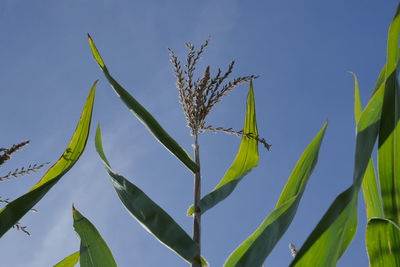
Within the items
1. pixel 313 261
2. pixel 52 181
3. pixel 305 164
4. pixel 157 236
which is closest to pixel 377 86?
pixel 305 164

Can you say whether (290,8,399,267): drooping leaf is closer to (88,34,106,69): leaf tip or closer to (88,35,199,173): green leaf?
(88,35,199,173): green leaf

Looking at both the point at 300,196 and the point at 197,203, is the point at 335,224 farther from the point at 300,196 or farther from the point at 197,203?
the point at 197,203

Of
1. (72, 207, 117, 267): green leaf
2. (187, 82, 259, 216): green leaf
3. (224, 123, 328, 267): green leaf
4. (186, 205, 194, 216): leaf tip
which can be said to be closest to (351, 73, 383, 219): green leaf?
(224, 123, 328, 267): green leaf

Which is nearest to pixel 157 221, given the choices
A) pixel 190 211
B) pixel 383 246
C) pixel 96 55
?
pixel 190 211

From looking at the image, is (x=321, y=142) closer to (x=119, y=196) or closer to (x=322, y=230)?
(x=322, y=230)

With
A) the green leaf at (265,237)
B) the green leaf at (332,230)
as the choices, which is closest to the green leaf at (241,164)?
the green leaf at (265,237)

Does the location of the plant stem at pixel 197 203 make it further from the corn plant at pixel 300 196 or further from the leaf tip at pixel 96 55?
the leaf tip at pixel 96 55
